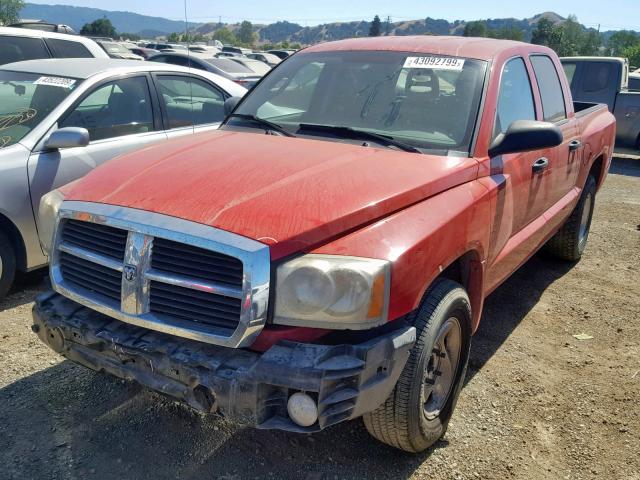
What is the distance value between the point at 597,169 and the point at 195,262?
458 centimetres

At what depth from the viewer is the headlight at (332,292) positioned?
2.18 meters

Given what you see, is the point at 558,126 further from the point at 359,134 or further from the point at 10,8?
the point at 10,8

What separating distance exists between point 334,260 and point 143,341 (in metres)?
0.86

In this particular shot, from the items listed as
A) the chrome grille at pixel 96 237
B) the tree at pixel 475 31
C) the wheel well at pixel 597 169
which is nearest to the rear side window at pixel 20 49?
the chrome grille at pixel 96 237

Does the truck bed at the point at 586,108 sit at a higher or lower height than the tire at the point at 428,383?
higher

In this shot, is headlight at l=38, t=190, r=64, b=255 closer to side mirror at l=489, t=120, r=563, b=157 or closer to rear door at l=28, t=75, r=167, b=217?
rear door at l=28, t=75, r=167, b=217

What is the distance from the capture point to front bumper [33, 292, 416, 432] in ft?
7.02

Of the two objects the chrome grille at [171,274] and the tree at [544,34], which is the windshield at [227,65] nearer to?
the chrome grille at [171,274]

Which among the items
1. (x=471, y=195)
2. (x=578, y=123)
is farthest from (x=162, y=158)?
(x=578, y=123)

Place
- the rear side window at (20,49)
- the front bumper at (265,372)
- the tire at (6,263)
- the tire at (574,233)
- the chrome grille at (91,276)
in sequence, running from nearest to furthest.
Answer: the front bumper at (265,372), the chrome grille at (91,276), the tire at (6,263), the tire at (574,233), the rear side window at (20,49)

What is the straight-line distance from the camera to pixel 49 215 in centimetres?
289

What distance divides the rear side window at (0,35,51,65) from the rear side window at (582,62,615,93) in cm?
955

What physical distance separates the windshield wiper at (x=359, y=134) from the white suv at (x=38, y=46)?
4.87 metres

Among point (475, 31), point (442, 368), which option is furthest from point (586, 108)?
point (475, 31)
